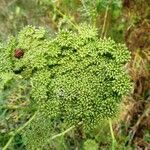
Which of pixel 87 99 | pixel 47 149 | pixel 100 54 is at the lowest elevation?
pixel 47 149

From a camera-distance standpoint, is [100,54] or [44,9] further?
[44,9]

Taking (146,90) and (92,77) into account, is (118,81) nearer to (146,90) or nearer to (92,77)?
(92,77)

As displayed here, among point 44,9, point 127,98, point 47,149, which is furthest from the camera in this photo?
point 44,9

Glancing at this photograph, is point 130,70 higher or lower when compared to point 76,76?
lower

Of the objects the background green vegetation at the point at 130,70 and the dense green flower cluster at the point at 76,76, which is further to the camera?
the background green vegetation at the point at 130,70

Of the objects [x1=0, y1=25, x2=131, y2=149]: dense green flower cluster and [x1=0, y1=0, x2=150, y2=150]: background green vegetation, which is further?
[x1=0, y1=0, x2=150, y2=150]: background green vegetation

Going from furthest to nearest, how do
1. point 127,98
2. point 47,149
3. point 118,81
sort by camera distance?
point 127,98 < point 47,149 < point 118,81

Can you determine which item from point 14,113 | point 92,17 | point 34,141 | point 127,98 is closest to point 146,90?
point 127,98

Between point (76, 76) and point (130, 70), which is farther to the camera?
point (130, 70)
